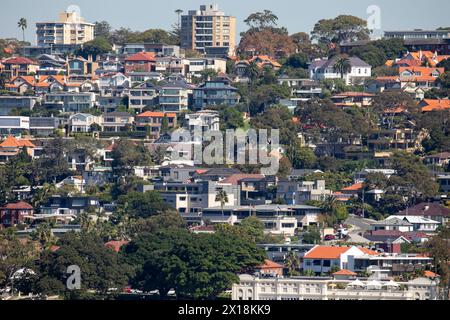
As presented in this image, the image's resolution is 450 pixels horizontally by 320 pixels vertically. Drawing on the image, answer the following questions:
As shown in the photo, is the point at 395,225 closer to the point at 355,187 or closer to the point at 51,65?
the point at 355,187

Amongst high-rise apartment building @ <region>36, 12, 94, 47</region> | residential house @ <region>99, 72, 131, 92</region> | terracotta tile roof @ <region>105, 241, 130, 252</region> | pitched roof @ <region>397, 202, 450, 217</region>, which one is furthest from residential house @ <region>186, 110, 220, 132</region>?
high-rise apartment building @ <region>36, 12, 94, 47</region>

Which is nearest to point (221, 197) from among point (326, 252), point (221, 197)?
point (221, 197)

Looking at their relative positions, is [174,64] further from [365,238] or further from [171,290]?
[171,290]

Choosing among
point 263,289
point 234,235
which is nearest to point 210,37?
point 234,235

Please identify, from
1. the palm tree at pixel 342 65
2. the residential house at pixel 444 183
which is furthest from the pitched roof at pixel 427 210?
the palm tree at pixel 342 65

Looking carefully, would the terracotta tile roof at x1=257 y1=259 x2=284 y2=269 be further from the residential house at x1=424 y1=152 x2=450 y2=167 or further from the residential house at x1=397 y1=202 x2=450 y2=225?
the residential house at x1=424 y1=152 x2=450 y2=167

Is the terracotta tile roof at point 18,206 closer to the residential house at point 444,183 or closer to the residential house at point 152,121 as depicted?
the residential house at point 152,121
